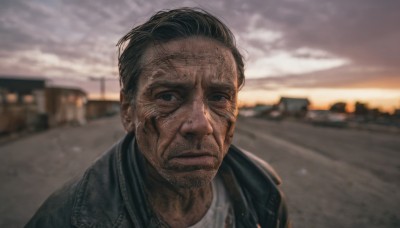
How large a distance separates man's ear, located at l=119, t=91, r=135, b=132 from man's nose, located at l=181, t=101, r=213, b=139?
1.77 feet

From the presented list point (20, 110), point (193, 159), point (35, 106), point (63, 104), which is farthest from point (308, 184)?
point (63, 104)

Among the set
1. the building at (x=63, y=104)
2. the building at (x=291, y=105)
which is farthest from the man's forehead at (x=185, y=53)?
the building at (x=291, y=105)

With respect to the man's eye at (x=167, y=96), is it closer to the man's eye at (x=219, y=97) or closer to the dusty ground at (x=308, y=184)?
the man's eye at (x=219, y=97)

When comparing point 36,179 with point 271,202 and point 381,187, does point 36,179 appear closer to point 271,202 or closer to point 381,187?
point 271,202

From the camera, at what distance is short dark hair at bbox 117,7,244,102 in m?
1.70

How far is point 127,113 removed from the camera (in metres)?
1.88

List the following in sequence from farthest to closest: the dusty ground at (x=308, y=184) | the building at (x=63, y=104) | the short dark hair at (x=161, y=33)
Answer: the building at (x=63, y=104) → the dusty ground at (x=308, y=184) → the short dark hair at (x=161, y=33)

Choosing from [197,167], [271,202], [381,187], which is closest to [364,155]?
[381,187]

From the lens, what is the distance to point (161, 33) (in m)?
1.70

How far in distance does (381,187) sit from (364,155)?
4.43 metres

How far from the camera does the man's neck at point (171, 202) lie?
1829 millimetres

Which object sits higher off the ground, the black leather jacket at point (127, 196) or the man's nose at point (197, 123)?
the man's nose at point (197, 123)

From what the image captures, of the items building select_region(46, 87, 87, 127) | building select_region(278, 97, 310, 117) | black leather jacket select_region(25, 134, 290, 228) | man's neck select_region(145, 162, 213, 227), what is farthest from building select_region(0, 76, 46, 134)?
building select_region(278, 97, 310, 117)

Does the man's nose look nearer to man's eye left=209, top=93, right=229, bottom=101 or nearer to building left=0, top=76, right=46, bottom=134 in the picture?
man's eye left=209, top=93, right=229, bottom=101
